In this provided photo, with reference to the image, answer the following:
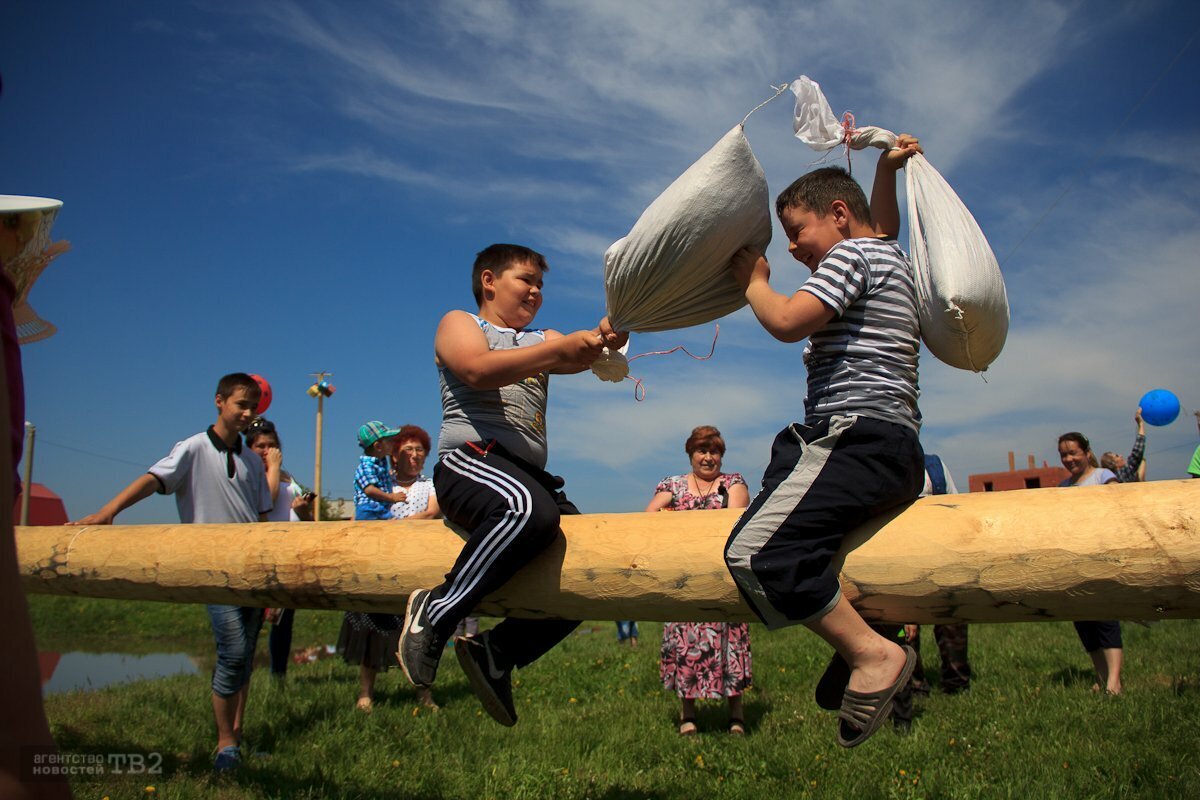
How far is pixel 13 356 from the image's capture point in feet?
4.64

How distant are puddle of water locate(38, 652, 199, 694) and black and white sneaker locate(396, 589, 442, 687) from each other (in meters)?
9.11

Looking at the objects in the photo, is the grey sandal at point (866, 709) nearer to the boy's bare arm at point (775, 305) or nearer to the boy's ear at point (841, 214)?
the boy's bare arm at point (775, 305)

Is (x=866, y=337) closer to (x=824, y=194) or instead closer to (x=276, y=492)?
(x=824, y=194)

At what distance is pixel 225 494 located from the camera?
16.1 feet

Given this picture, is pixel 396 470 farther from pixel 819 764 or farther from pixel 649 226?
pixel 649 226

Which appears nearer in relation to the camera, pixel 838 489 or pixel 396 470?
pixel 838 489

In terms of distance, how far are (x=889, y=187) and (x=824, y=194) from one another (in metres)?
0.31

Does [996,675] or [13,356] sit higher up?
[13,356]

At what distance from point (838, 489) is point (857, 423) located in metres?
0.20

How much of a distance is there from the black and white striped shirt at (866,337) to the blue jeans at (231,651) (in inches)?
138

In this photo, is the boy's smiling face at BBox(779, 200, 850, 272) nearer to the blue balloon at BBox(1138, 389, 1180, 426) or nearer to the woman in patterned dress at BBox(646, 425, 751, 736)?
the woman in patterned dress at BBox(646, 425, 751, 736)

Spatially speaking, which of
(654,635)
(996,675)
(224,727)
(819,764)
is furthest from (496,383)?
(654,635)

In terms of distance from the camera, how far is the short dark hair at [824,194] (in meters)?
2.71

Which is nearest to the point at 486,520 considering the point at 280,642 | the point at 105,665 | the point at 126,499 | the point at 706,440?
the point at 126,499
